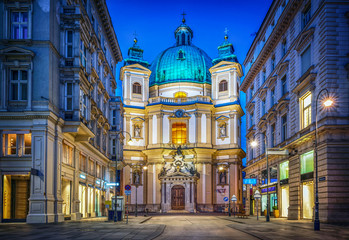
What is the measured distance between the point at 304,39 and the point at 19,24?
21.1 m

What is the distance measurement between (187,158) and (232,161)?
7646 mm

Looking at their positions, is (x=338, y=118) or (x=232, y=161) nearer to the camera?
(x=338, y=118)

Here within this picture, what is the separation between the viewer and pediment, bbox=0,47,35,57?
98.1 feet

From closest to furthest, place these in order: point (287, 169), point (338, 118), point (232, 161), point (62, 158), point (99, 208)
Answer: point (338, 118)
point (62, 158)
point (287, 169)
point (99, 208)
point (232, 161)

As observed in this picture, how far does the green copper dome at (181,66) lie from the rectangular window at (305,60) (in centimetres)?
4954

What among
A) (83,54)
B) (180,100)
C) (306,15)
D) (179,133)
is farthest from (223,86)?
(83,54)

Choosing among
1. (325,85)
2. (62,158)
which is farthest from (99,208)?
(325,85)

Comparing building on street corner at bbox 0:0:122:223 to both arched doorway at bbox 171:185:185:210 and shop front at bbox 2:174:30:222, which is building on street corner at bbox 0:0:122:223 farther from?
arched doorway at bbox 171:185:185:210

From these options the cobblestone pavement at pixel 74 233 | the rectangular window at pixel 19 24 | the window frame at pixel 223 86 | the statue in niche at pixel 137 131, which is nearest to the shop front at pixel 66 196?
the cobblestone pavement at pixel 74 233

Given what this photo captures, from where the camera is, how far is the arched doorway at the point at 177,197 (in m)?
74.0

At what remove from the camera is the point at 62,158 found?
3356cm

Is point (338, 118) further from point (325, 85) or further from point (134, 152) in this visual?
point (134, 152)

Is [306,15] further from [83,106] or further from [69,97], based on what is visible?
[69,97]

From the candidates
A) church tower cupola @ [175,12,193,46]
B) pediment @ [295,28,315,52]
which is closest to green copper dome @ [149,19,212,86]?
church tower cupola @ [175,12,193,46]
